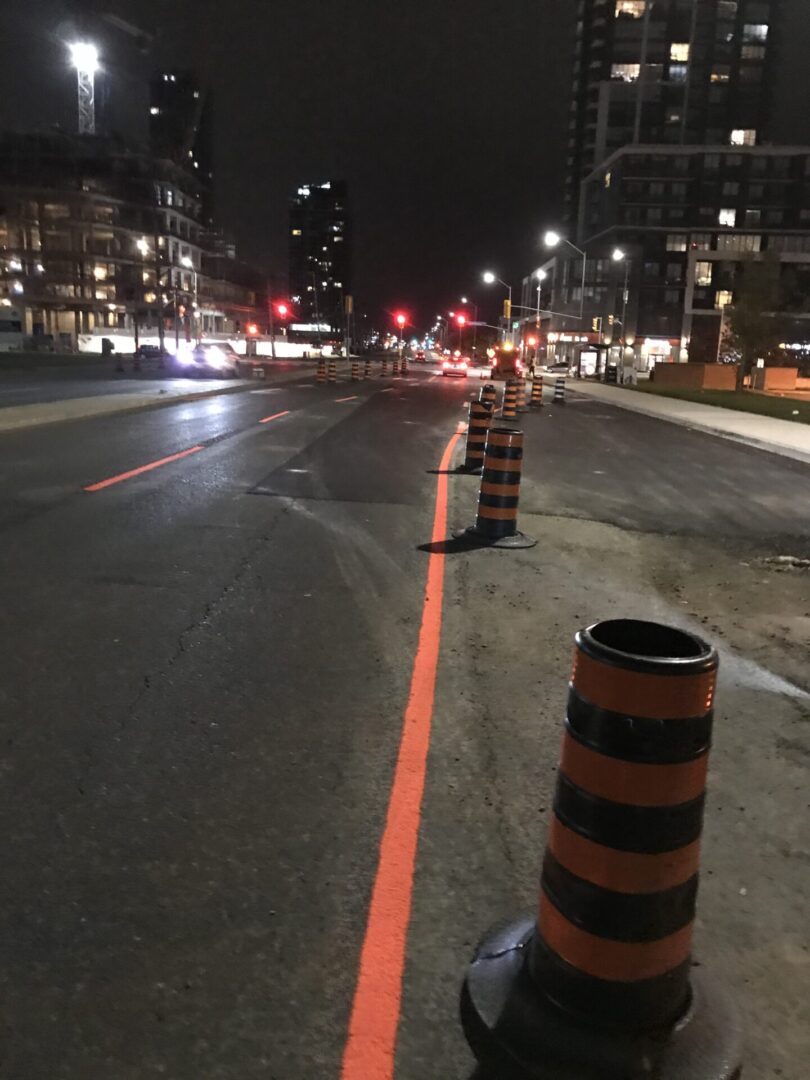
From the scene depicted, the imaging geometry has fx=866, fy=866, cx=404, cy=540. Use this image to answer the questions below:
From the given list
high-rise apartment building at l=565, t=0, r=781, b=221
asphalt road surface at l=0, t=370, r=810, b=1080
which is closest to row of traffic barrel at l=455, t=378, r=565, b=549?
asphalt road surface at l=0, t=370, r=810, b=1080

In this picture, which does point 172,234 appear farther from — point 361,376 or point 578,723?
point 578,723

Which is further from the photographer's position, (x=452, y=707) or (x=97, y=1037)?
(x=452, y=707)

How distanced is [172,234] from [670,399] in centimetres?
8694

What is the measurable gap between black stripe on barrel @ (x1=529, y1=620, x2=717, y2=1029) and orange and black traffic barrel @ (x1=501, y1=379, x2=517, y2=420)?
23483 mm

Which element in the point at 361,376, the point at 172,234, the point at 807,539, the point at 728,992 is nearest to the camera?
the point at 728,992

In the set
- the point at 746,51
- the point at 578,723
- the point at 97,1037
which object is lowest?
the point at 97,1037

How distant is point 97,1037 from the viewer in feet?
8.05

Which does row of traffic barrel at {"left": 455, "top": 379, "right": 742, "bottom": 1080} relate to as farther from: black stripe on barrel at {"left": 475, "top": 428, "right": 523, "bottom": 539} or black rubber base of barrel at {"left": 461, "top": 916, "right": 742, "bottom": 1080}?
black stripe on barrel at {"left": 475, "top": 428, "right": 523, "bottom": 539}

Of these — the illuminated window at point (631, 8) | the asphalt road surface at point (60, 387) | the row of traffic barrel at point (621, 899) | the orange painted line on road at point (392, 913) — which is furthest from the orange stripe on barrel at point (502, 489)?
the illuminated window at point (631, 8)

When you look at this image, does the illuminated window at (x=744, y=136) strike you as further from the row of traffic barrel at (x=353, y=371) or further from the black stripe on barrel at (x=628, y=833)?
the black stripe on barrel at (x=628, y=833)

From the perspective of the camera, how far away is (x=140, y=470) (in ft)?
41.4

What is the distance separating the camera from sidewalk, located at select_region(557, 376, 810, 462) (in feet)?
62.0

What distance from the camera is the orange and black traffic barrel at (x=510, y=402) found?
25891 mm

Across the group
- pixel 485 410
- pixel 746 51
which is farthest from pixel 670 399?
pixel 746 51
